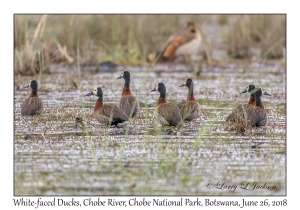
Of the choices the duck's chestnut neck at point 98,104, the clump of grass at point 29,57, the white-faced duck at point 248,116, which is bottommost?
the white-faced duck at point 248,116

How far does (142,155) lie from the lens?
26.1 ft

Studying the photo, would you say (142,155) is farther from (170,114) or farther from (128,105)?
(128,105)

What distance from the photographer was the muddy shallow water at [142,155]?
696 centimetres

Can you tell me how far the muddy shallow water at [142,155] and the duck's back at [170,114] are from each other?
18 centimetres

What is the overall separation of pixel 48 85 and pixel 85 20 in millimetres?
5164

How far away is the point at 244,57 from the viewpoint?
663 inches

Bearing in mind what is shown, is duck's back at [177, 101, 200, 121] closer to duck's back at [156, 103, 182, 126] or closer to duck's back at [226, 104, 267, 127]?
duck's back at [156, 103, 182, 126]

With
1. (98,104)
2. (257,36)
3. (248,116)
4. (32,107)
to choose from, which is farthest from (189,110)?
(257,36)

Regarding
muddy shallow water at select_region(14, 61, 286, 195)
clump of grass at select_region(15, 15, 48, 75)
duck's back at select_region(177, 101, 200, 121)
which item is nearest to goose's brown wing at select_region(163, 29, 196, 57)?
clump of grass at select_region(15, 15, 48, 75)

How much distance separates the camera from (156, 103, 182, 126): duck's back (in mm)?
9356

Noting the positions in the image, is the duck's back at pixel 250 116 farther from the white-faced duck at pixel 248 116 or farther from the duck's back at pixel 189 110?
the duck's back at pixel 189 110

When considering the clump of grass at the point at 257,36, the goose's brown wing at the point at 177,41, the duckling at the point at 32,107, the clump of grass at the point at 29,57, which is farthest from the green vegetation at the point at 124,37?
the duckling at the point at 32,107

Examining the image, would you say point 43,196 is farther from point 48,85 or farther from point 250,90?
point 48,85

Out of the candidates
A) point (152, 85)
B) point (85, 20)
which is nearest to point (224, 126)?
point (152, 85)
